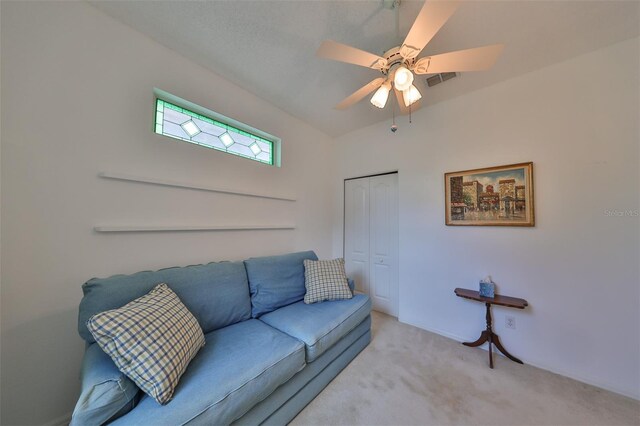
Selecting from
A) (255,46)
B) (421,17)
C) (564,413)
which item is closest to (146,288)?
(255,46)

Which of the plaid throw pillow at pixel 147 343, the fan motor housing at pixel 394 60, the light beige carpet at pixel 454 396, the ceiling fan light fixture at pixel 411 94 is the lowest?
the light beige carpet at pixel 454 396

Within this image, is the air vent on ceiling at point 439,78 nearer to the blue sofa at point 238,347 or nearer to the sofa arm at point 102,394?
the blue sofa at point 238,347

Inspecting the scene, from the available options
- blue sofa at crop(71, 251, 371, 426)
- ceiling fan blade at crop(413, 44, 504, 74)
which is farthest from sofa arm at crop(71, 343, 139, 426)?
ceiling fan blade at crop(413, 44, 504, 74)

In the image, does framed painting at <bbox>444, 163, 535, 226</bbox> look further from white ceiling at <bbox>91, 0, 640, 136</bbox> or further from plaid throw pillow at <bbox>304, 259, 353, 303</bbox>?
plaid throw pillow at <bbox>304, 259, 353, 303</bbox>

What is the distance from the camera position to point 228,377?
1092 mm

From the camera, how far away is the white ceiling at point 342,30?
4.85 feet

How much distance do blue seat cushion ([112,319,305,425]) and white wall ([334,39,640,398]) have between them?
200 centimetres

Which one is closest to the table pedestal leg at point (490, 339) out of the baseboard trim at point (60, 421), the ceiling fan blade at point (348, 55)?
the ceiling fan blade at point (348, 55)

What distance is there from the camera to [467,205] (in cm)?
234

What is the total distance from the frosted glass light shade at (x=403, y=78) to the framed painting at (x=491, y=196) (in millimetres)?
1509

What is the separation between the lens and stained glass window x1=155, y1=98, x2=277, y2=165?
192 centimetres

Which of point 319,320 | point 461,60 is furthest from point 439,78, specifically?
point 319,320

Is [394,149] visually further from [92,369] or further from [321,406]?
[92,369]

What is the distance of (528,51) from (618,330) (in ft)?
7.81
